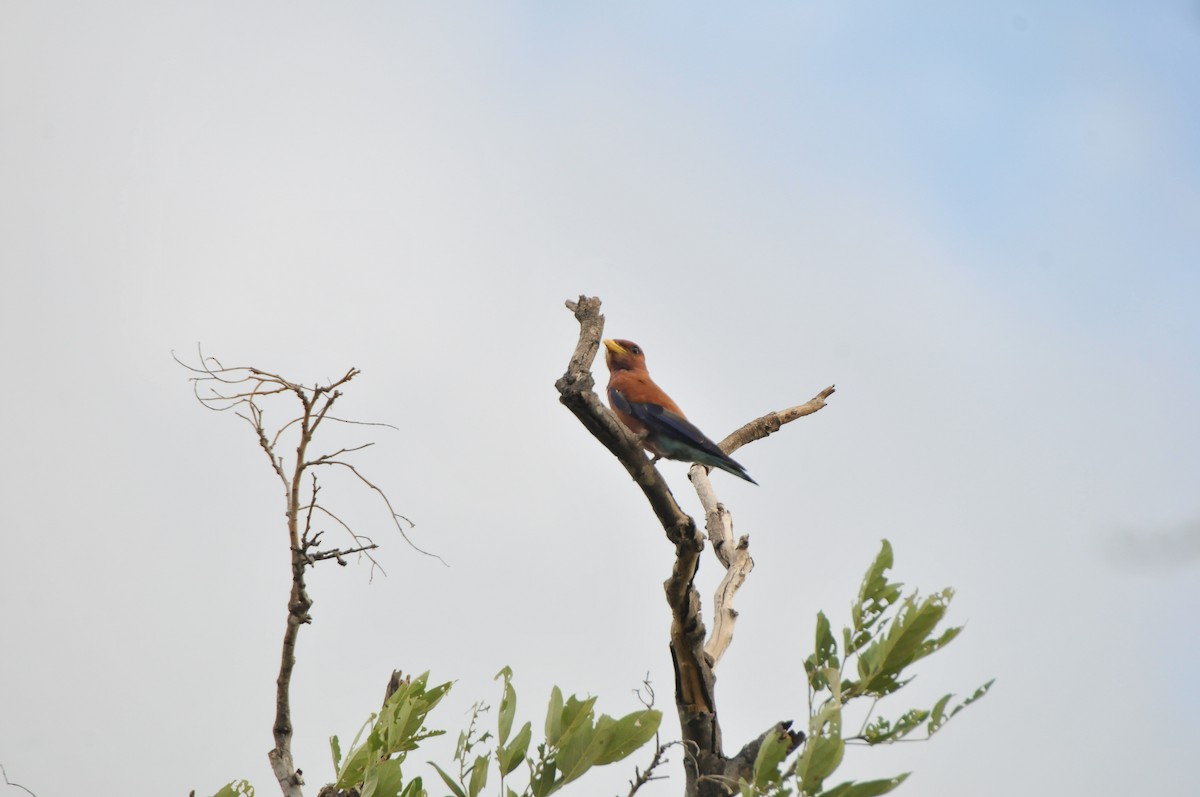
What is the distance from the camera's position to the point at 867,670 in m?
3.54

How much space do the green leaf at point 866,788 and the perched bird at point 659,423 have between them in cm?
337

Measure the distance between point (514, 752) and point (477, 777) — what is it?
6.1 inches

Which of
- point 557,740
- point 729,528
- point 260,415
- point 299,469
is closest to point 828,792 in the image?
point 557,740

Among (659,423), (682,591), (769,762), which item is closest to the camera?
(769,762)

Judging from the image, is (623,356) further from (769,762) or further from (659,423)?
(769,762)

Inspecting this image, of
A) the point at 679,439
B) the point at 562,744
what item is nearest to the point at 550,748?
the point at 562,744

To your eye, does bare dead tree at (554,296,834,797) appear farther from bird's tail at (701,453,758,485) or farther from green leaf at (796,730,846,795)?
bird's tail at (701,453,758,485)

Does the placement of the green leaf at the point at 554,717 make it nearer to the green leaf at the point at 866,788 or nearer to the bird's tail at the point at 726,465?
the green leaf at the point at 866,788

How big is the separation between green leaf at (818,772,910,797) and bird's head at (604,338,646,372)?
458 centimetres

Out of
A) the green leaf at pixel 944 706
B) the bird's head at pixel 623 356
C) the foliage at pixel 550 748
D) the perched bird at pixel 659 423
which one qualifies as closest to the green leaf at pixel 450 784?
the foliage at pixel 550 748

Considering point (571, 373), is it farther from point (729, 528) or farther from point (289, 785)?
point (729, 528)

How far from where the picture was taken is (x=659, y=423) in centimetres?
660

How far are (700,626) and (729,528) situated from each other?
64.1 inches

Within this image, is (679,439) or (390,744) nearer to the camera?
(390,744)
